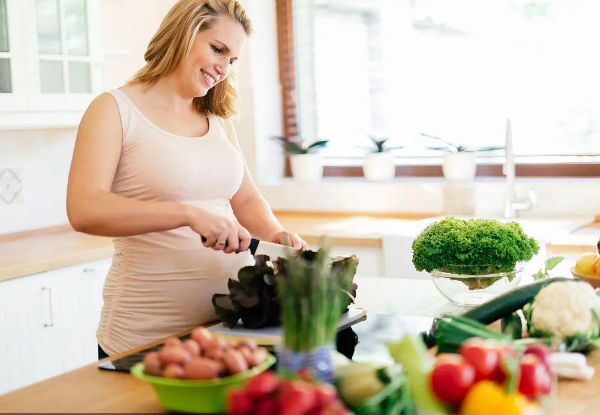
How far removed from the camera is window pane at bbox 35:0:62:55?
335 centimetres

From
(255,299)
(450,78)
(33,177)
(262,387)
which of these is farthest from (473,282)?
(33,177)

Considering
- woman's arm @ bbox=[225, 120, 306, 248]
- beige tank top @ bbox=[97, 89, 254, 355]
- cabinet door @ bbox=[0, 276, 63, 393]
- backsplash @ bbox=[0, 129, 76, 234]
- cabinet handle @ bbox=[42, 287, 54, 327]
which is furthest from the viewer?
backsplash @ bbox=[0, 129, 76, 234]

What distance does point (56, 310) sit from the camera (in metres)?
3.11

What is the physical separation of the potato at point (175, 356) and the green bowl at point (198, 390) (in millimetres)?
26

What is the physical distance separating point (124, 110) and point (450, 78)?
2395 millimetres

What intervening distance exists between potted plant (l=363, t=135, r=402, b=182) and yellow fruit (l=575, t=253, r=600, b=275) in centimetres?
216

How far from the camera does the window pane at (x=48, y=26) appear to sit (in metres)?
3.35

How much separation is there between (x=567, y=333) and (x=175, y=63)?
1061 mm

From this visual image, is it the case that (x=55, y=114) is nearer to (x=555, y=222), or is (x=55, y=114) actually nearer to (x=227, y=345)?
(x=555, y=222)

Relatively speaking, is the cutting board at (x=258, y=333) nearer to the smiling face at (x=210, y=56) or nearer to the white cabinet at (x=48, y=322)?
the smiling face at (x=210, y=56)

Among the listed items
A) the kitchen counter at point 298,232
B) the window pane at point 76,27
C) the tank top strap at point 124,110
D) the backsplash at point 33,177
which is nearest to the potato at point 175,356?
the tank top strap at point 124,110

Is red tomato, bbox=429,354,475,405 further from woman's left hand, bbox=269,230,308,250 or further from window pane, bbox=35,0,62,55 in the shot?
window pane, bbox=35,0,62,55

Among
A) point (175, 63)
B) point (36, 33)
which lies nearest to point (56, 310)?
point (36, 33)

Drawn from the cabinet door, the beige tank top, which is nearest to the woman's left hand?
the beige tank top
